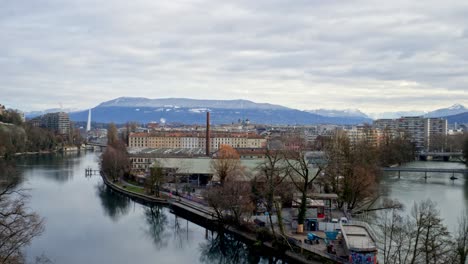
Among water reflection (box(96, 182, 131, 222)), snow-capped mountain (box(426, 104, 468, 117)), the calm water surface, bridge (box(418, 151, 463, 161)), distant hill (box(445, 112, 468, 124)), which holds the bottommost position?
water reflection (box(96, 182, 131, 222))

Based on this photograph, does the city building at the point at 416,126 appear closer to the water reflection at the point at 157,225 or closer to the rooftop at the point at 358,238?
the water reflection at the point at 157,225

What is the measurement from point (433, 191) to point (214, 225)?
829 centimetres

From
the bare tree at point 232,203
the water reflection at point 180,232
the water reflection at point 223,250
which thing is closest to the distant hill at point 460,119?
the water reflection at point 180,232

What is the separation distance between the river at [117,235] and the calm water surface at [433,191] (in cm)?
479

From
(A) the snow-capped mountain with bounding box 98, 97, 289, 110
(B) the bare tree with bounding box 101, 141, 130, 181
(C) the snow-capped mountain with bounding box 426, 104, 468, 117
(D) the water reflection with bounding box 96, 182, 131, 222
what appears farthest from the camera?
(C) the snow-capped mountain with bounding box 426, 104, 468, 117

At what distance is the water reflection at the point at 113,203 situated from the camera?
516 inches

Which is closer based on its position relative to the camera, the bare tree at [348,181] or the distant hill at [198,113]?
the bare tree at [348,181]

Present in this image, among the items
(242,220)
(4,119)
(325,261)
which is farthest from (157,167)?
(4,119)

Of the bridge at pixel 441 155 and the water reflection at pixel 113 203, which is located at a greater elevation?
the bridge at pixel 441 155

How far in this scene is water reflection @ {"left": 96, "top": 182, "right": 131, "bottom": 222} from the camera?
13.1 meters

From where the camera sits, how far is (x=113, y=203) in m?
14.5

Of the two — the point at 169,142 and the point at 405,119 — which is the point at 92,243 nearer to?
the point at 169,142

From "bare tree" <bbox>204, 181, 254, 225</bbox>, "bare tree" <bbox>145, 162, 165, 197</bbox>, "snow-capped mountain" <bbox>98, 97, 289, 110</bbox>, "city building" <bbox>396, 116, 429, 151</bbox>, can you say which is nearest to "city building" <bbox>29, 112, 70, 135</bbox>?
"city building" <bbox>396, 116, 429, 151</bbox>

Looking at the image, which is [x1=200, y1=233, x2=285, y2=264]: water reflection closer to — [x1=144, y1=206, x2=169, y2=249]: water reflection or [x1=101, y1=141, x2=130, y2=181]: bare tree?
[x1=144, y1=206, x2=169, y2=249]: water reflection
